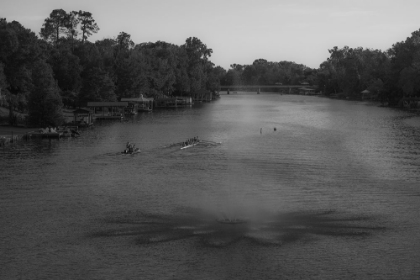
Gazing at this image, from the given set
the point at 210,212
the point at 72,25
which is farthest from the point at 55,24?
the point at 210,212

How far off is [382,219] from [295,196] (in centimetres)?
899

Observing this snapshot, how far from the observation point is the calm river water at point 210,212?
34938 millimetres

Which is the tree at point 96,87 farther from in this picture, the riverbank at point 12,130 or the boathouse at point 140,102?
the riverbank at point 12,130

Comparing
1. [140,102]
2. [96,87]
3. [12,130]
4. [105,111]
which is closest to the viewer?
[12,130]

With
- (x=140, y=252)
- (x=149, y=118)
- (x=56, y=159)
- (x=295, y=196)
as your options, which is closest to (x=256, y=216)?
(x=295, y=196)

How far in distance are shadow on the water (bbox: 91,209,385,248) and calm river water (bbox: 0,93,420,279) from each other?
140 mm

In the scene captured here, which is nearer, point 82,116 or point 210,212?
point 210,212

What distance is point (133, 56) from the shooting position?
556 feet

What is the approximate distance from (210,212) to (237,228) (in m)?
4.61

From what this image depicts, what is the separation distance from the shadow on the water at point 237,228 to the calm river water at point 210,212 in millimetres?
140

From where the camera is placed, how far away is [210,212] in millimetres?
45531

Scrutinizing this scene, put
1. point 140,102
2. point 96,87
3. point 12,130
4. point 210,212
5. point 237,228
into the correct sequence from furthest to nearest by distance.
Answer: point 140,102
point 96,87
point 12,130
point 210,212
point 237,228

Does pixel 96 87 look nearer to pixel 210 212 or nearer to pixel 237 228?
pixel 210 212

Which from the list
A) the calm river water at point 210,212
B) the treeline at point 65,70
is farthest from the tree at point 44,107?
the calm river water at point 210,212
